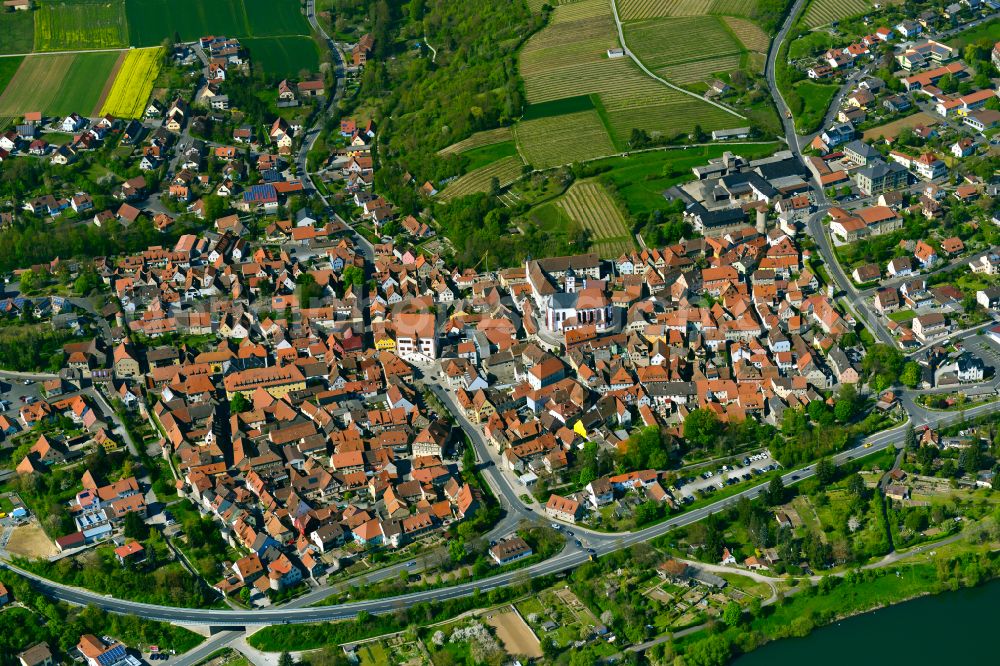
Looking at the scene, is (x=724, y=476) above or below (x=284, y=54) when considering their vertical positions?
below

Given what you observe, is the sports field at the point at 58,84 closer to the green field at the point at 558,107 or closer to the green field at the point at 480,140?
the green field at the point at 480,140

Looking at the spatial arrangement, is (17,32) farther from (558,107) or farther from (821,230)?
(821,230)

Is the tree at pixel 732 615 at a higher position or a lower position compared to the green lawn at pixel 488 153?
lower

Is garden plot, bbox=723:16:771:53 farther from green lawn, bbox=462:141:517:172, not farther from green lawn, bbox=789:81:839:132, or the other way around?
green lawn, bbox=462:141:517:172

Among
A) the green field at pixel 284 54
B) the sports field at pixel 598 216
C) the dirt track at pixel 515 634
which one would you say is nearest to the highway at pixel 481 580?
the dirt track at pixel 515 634

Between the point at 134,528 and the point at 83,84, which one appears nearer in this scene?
the point at 134,528

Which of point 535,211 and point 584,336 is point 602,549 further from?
point 535,211

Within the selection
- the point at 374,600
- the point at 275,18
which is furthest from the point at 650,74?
the point at 374,600
